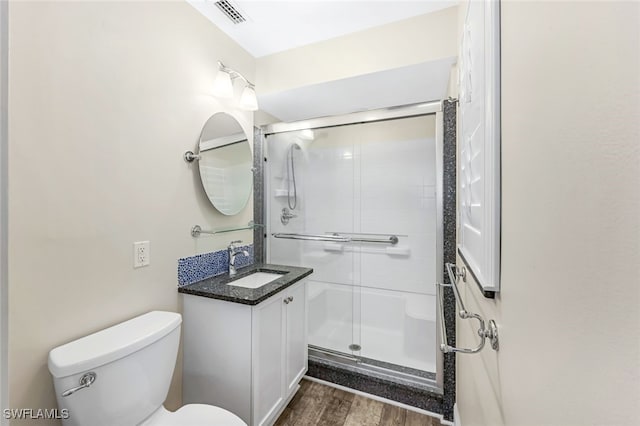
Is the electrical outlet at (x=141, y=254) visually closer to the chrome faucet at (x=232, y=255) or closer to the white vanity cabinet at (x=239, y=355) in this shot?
the white vanity cabinet at (x=239, y=355)

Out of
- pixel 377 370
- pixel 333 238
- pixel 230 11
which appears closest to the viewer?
pixel 230 11

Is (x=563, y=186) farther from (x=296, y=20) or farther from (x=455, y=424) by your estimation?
(x=296, y=20)

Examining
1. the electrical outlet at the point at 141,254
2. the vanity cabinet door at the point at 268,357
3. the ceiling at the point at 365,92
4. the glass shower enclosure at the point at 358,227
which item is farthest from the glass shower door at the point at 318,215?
the electrical outlet at the point at 141,254

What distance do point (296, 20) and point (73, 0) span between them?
113 centimetres

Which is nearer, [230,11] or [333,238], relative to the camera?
[230,11]

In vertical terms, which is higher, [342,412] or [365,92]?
[365,92]

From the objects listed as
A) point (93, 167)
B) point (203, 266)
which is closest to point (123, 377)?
point (203, 266)

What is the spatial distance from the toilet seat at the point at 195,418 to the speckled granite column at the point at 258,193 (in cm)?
120

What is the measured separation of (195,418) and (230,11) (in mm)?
2173

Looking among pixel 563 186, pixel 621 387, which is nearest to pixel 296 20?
pixel 563 186

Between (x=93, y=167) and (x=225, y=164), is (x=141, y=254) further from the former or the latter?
(x=225, y=164)

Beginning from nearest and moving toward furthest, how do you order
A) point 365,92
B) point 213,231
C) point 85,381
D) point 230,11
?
point 85,381 → point 230,11 → point 213,231 → point 365,92

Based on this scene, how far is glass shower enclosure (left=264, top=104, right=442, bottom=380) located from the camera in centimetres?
234

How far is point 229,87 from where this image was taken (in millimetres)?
1762
